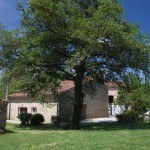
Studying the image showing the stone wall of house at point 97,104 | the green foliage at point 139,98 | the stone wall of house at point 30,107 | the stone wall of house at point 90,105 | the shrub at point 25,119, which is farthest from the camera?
the stone wall of house at point 97,104

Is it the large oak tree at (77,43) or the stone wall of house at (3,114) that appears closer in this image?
the stone wall of house at (3,114)

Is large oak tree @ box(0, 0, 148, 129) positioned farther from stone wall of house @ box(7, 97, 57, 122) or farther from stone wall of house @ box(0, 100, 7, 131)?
stone wall of house @ box(7, 97, 57, 122)

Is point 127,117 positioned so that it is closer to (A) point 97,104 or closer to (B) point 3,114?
(A) point 97,104

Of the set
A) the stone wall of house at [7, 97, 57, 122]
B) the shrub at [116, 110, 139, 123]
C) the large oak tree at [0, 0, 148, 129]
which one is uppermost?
the large oak tree at [0, 0, 148, 129]

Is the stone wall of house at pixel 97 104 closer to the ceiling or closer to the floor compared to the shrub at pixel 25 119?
closer to the ceiling

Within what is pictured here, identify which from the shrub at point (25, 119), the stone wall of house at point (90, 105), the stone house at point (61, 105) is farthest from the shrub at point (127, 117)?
the shrub at point (25, 119)

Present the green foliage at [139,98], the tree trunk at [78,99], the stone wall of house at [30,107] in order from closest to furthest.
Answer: the tree trunk at [78,99] < the stone wall of house at [30,107] < the green foliage at [139,98]

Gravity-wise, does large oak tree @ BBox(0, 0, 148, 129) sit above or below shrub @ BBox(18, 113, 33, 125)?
above

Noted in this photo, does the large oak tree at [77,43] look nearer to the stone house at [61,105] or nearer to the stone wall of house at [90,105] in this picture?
the stone house at [61,105]

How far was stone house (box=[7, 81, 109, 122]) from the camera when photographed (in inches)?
A: 1499

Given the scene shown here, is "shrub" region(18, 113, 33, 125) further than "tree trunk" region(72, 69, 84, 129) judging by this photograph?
Yes

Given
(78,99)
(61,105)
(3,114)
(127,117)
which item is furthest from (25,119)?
(127,117)

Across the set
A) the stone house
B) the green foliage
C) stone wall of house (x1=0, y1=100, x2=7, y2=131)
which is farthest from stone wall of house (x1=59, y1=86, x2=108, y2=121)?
stone wall of house (x1=0, y1=100, x2=7, y2=131)

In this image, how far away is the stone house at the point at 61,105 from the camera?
3806 centimetres
